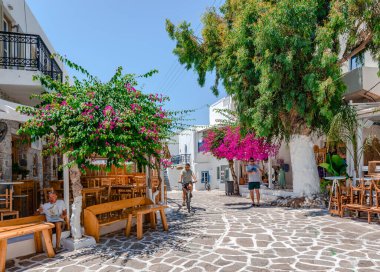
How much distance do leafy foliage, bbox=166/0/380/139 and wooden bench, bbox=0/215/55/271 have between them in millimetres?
7671

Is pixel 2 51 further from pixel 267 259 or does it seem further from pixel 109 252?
pixel 267 259

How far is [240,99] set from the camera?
1231 centimetres

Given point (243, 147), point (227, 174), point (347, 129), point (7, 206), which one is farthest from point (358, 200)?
point (227, 174)

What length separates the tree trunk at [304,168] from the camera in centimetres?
1220

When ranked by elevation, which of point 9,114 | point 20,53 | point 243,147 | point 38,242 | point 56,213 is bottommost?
point 38,242

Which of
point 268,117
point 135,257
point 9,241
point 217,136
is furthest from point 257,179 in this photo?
point 9,241

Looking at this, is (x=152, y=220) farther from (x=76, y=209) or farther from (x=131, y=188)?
(x=131, y=188)

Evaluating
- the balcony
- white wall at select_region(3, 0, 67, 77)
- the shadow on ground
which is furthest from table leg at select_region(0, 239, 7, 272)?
the balcony

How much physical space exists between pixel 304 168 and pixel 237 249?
6.87 m

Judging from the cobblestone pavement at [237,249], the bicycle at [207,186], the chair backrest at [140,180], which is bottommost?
the bicycle at [207,186]

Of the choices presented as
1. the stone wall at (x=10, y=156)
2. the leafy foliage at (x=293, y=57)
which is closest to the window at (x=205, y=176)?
the leafy foliage at (x=293, y=57)

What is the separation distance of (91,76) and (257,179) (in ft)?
24.6

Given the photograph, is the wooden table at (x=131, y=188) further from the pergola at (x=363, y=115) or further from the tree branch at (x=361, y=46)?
the tree branch at (x=361, y=46)

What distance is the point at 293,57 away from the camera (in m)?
10.6
